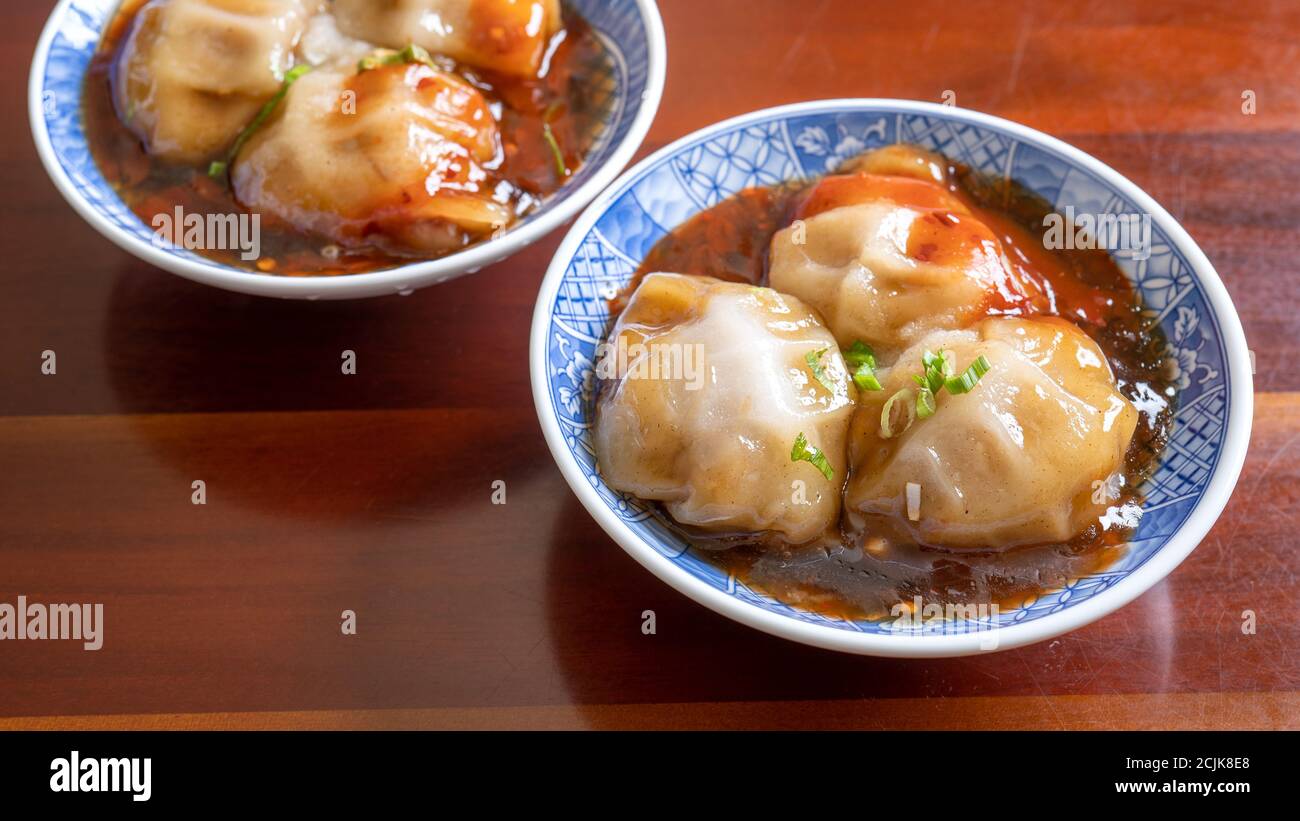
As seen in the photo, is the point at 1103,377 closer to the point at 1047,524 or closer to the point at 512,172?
the point at 1047,524

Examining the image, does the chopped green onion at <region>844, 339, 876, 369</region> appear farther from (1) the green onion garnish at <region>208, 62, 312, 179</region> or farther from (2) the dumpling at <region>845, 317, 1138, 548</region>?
(1) the green onion garnish at <region>208, 62, 312, 179</region>

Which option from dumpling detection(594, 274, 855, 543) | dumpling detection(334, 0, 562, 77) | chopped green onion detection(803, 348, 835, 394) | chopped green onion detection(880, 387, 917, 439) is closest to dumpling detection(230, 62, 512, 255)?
dumpling detection(334, 0, 562, 77)

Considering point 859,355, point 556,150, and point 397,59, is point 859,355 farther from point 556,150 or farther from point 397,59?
point 397,59

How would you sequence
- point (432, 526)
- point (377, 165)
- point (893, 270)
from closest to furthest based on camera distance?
point (893, 270) → point (432, 526) → point (377, 165)

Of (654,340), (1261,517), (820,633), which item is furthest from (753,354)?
(1261,517)

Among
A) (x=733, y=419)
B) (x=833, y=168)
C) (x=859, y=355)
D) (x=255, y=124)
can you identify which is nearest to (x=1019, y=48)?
(x=833, y=168)

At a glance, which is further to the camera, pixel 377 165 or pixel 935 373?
pixel 377 165
